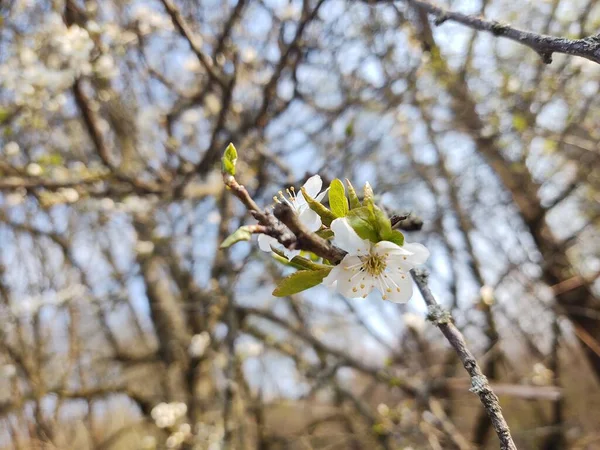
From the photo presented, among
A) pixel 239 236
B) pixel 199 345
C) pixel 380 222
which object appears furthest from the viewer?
pixel 199 345

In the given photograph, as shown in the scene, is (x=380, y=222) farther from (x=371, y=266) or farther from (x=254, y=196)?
(x=254, y=196)

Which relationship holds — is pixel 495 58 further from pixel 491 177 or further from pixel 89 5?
pixel 89 5

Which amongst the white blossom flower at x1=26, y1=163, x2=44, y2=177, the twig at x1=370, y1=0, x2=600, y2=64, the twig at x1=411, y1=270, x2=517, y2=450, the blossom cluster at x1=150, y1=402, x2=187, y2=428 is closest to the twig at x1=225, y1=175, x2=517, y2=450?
the twig at x1=411, y1=270, x2=517, y2=450

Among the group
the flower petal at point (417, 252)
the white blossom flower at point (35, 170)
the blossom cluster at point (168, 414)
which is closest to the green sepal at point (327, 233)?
the flower petal at point (417, 252)

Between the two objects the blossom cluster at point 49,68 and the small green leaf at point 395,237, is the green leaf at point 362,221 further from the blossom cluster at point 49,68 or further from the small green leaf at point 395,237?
the blossom cluster at point 49,68

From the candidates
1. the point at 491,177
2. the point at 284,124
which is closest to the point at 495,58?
the point at 491,177

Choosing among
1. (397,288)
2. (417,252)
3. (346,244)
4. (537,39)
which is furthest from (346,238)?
(537,39)
